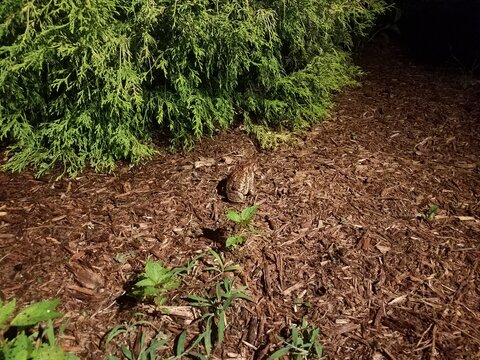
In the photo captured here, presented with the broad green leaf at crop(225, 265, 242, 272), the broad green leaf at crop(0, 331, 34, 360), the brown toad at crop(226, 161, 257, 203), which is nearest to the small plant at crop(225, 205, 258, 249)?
the broad green leaf at crop(225, 265, 242, 272)

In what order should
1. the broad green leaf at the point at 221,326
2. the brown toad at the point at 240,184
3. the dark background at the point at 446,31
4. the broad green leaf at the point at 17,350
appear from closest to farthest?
the broad green leaf at the point at 17,350 → the broad green leaf at the point at 221,326 → the brown toad at the point at 240,184 → the dark background at the point at 446,31

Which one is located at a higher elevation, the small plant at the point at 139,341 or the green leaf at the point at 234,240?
the green leaf at the point at 234,240

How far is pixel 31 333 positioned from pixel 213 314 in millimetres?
958

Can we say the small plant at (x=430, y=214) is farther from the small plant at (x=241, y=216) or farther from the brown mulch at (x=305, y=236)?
the small plant at (x=241, y=216)

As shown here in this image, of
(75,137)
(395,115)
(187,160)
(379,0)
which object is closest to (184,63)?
(187,160)

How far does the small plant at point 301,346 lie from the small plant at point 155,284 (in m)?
0.66

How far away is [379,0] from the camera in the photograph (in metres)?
4.28

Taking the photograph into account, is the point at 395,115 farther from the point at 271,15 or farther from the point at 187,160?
the point at 187,160

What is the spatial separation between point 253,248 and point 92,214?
1180mm

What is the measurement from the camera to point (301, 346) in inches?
79.4

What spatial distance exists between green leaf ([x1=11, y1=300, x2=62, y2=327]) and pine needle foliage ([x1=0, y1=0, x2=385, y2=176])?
1.41 meters

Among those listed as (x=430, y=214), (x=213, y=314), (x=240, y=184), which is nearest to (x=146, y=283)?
(x=213, y=314)

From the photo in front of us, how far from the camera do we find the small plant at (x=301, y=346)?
1.97 meters

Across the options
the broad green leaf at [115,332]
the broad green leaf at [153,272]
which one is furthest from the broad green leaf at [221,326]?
the broad green leaf at [115,332]
